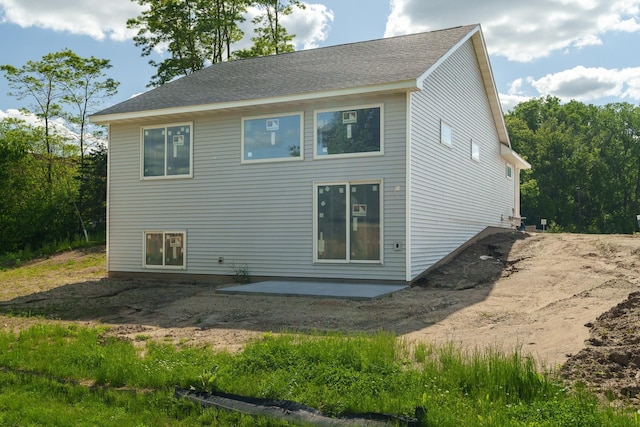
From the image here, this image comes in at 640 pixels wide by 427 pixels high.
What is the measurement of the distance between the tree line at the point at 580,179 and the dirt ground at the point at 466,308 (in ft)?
111

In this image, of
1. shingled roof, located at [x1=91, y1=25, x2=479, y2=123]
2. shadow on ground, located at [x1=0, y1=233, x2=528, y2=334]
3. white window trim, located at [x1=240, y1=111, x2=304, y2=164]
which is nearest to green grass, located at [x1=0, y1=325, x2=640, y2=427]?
shadow on ground, located at [x1=0, y1=233, x2=528, y2=334]

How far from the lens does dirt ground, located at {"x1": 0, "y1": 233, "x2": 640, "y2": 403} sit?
235 inches

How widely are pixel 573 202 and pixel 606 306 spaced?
43000 millimetres

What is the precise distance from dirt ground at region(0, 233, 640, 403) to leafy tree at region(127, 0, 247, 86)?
1641cm

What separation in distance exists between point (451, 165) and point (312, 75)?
4.38 meters

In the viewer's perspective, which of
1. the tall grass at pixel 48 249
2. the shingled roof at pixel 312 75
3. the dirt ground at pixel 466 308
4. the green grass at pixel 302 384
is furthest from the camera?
the tall grass at pixel 48 249

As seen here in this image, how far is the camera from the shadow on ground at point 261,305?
8453 millimetres

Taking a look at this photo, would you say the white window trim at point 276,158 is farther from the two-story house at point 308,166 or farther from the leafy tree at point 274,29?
the leafy tree at point 274,29

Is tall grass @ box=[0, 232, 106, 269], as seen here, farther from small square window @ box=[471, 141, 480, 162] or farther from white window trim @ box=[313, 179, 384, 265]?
small square window @ box=[471, 141, 480, 162]

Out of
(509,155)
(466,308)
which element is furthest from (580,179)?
(466,308)

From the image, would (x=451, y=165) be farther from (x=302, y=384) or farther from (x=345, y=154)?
(x=302, y=384)

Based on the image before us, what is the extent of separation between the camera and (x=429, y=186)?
13.2 meters

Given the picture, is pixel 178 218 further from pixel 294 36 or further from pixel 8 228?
pixel 294 36

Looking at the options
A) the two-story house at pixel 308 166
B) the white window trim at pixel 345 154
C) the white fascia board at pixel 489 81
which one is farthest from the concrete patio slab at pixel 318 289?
the white fascia board at pixel 489 81
